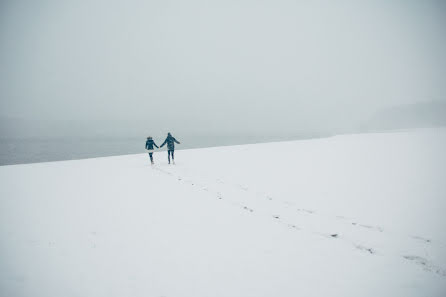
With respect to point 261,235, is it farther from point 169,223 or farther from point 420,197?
point 420,197

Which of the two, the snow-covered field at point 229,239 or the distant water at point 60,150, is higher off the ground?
the distant water at point 60,150

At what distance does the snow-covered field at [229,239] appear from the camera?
4.51 m

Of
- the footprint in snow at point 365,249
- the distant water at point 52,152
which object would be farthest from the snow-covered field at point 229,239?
the distant water at point 52,152

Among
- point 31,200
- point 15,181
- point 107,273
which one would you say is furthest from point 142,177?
point 107,273

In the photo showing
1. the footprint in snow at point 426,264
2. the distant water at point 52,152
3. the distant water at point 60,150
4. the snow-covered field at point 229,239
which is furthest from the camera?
the distant water at point 60,150

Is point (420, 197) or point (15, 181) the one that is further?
point (15, 181)

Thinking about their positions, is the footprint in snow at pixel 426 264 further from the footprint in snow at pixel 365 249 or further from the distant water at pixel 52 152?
the distant water at pixel 52 152

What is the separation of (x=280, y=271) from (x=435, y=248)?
4218 mm

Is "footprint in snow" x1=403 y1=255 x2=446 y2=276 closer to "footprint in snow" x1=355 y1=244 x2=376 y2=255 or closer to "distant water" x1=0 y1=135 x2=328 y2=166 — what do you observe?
"footprint in snow" x1=355 y1=244 x2=376 y2=255

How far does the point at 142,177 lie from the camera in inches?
593

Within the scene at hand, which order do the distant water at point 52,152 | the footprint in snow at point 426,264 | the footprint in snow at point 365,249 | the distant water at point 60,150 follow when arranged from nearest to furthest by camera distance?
the footprint in snow at point 426,264 < the footprint in snow at point 365,249 < the distant water at point 52,152 < the distant water at point 60,150

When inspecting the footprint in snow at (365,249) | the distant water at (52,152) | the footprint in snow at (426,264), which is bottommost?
the footprint in snow at (426,264)

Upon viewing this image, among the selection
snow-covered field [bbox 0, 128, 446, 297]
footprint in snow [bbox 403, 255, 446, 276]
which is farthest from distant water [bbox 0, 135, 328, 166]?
footprint in snow [bbox 403, 255, 446, 276]

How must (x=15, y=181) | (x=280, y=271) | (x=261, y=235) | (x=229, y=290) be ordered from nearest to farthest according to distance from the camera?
(x=229, y=290) < (x=280, y=271) < (x=261, y=235) < (x=15, y=181)
